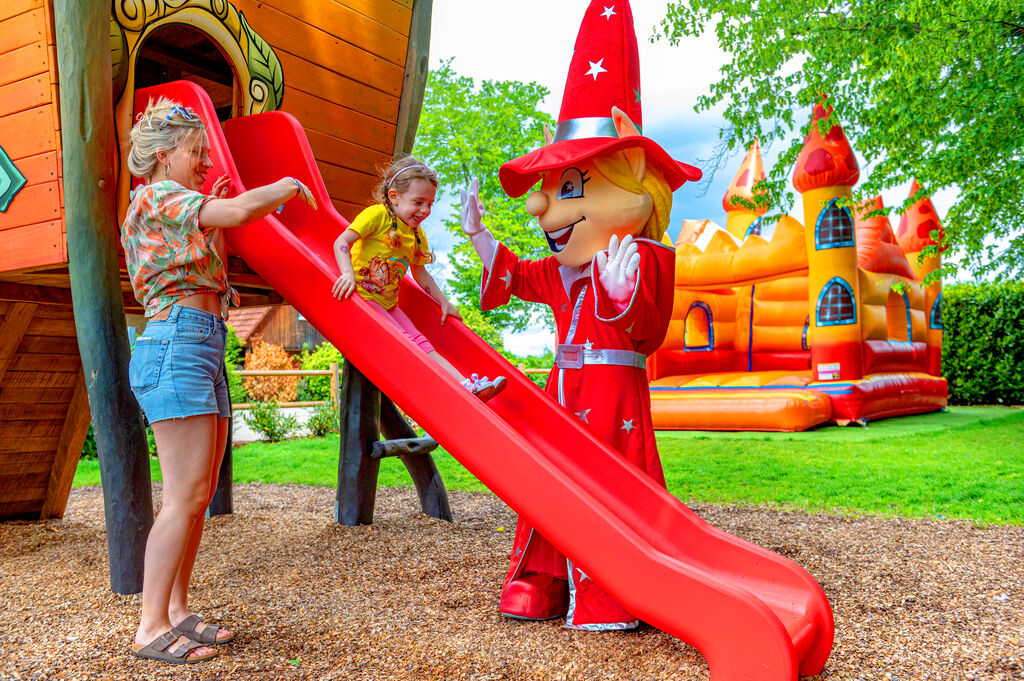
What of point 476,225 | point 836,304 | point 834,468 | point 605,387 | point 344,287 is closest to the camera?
point 344,287

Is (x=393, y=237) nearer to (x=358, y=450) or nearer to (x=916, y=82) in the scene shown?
(x=358, y=450)

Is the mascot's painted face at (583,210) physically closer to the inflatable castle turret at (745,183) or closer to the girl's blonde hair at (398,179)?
the girl's blonde hair at (398,179)

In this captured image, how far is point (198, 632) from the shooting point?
105 inches

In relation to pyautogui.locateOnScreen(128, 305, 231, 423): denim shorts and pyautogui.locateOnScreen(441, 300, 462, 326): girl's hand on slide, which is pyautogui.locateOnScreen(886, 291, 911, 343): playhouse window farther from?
pyautogui.locateOnScreen(128, 305, 231, 423): denim shorts

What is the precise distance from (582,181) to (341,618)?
2080mm

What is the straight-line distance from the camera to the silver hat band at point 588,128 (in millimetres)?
3336

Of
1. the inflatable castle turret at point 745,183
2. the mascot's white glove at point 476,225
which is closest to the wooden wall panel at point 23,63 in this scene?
the mascot's white glove at point 476,225

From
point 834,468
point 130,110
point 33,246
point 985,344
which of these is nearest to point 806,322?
point 834,468

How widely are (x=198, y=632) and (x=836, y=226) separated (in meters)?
9.56

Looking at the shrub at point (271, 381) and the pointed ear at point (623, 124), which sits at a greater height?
the pointed ear at point (623, 124)

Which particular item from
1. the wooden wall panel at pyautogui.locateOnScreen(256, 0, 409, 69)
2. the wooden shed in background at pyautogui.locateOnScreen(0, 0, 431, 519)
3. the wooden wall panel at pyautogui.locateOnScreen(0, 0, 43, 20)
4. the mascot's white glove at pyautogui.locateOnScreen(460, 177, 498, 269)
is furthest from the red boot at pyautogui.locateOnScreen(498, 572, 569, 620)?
the wooden wall panel at pyautogui.locateOnScreen(256, 0, 409, 69)

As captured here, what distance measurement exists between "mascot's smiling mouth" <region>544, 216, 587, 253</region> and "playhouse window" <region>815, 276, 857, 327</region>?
25.5ft

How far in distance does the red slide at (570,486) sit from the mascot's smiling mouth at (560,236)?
1.88ft

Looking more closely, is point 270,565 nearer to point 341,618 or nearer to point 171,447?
point 341,618
